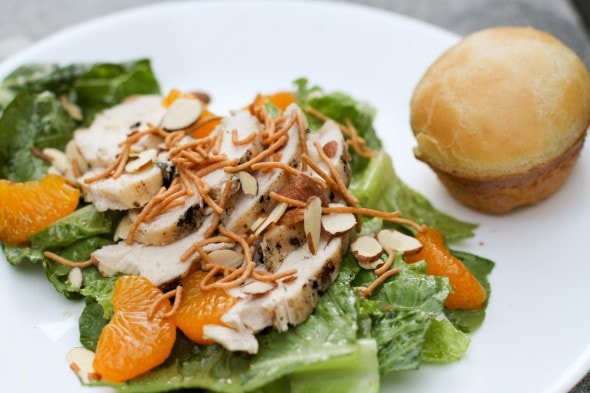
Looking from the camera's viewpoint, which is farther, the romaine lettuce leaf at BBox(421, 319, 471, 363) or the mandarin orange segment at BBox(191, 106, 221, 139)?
the mandarin orange segment at BBox(191, 106, 221, 139)

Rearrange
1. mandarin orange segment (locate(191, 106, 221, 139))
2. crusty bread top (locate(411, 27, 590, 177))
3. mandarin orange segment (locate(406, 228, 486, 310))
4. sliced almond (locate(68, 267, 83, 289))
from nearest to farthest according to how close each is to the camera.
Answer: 1. mandarin orange segment (locate(406, 228, 486, 310))
2. sliced almond (locate(68, 267, 83, 289))
3. crusty bread top (locate(411, 27, 590, 177))
4. mandarin orange segment (locate(191, 106, 221, 139))

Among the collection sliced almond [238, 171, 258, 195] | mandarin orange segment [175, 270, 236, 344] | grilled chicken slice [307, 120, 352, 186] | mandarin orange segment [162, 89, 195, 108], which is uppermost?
mandarin orange segment [162, 89, 195, 108]

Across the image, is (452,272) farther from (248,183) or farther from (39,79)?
(39,79)

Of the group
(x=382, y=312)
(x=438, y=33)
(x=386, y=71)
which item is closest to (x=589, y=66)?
(x=438, y=33)

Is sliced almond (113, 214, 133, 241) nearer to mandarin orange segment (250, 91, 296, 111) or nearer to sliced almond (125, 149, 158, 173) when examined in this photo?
sliced almond (125, 149, 158, 173)

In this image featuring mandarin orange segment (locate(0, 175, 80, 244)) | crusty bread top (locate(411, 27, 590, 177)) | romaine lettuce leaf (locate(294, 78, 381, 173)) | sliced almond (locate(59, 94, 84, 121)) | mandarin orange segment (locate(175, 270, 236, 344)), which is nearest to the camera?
mandarin orange segment (locate(175, 270, 236, 344))

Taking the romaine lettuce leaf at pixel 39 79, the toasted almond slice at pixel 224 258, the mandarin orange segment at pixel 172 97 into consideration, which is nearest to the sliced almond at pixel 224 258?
the toasted almond slice at pixel 224 258

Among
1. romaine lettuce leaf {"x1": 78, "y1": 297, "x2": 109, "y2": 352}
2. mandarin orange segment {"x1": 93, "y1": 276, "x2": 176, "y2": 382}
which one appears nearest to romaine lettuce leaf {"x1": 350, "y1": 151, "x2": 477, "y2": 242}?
mandarin orange segment {"x1": 93, "y1": 276, "x2": 176, "y2": 382}
